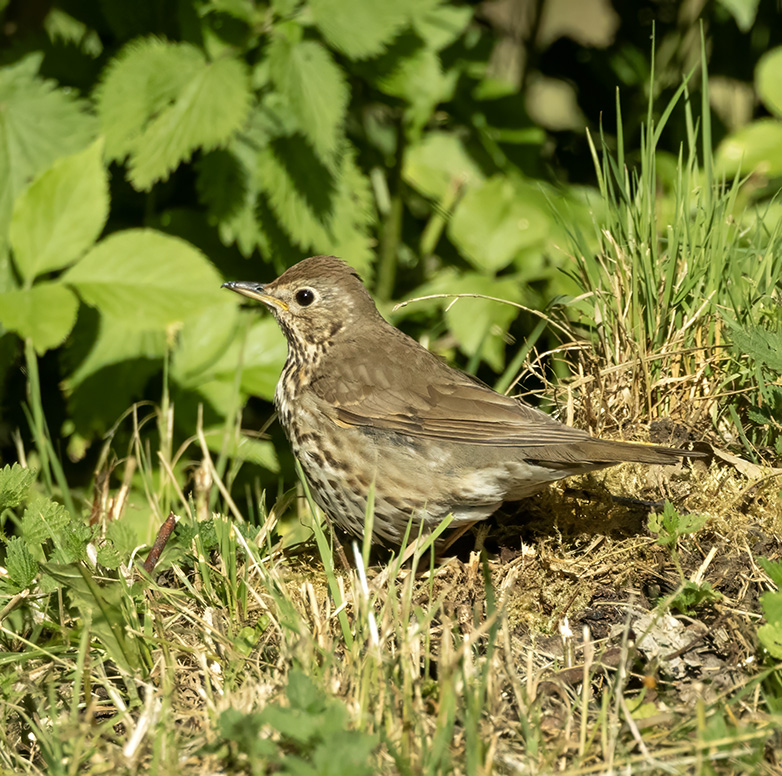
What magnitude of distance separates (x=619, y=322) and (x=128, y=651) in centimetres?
175

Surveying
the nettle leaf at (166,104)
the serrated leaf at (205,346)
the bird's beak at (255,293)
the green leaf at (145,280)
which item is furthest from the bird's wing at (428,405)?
the nettle leaf at (166,104)

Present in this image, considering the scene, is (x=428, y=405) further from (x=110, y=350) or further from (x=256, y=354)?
(x=110, y=350)

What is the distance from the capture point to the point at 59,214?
3.61m

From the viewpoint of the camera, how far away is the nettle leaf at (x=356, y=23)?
3.75m

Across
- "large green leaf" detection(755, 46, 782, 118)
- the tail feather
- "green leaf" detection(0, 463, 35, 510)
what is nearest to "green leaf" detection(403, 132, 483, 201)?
"large green leaf" detection(755, 46, 782, 118)

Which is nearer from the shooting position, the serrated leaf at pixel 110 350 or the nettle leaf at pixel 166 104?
the nettle leaf at pixel 166 104

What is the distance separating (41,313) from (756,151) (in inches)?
111

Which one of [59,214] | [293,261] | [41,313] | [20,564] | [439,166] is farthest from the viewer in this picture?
[439,166]

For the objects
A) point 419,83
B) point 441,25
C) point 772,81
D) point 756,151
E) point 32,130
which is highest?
point 441,25

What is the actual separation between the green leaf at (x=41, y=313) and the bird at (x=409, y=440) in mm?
558

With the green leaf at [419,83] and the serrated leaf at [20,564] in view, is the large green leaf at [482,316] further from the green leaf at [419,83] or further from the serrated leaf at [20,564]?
the serrated leaf at [20,564]

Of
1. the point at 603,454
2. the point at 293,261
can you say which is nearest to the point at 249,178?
the point at 293,261

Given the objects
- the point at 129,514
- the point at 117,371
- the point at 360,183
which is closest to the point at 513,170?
the point at 360,183

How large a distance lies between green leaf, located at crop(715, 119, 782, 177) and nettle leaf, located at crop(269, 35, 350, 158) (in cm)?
156
